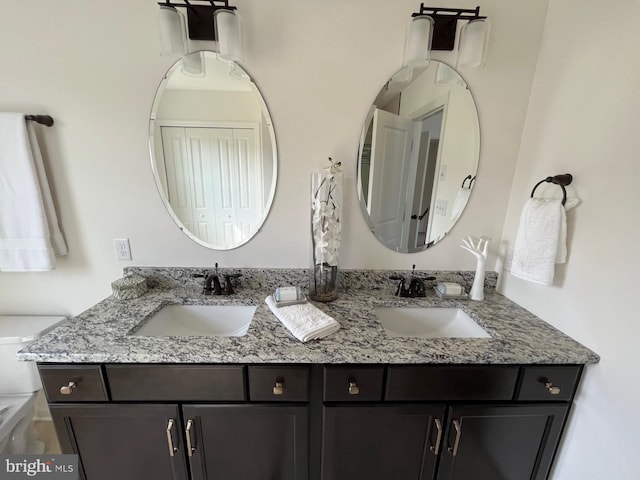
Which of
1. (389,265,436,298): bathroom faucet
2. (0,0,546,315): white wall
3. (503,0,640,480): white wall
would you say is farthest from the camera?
(389,265,436,298): bathroom faucet

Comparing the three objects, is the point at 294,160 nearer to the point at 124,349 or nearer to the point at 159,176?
the point at 159,176

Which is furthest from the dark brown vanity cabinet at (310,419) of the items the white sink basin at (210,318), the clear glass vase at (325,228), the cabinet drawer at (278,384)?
the clear glass vase at (325,228)

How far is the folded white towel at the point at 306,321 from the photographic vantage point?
0.99 metres

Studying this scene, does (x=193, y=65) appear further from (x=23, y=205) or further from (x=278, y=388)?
(x=278, y=388)

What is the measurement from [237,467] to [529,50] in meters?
2.30

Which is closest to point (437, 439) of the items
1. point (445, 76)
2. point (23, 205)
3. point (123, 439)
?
point (123, 439)

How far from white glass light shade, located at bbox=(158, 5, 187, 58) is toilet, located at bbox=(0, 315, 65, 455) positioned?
1.55 meters

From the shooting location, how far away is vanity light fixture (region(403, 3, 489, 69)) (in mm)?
1101

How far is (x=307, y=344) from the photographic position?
3.17 feet

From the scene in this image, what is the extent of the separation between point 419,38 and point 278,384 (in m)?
1.54

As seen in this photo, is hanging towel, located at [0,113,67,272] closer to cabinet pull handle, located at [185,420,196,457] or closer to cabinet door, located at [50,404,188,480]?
cabinet door, located at [50,404,188,480]

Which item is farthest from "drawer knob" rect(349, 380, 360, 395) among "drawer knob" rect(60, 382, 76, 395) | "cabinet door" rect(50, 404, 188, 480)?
"drawer knob" rect(60, 382, 76, 395)

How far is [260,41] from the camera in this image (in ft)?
3.88

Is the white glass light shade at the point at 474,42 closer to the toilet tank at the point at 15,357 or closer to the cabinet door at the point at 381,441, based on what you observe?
the cabinet door at the point at 381,441
